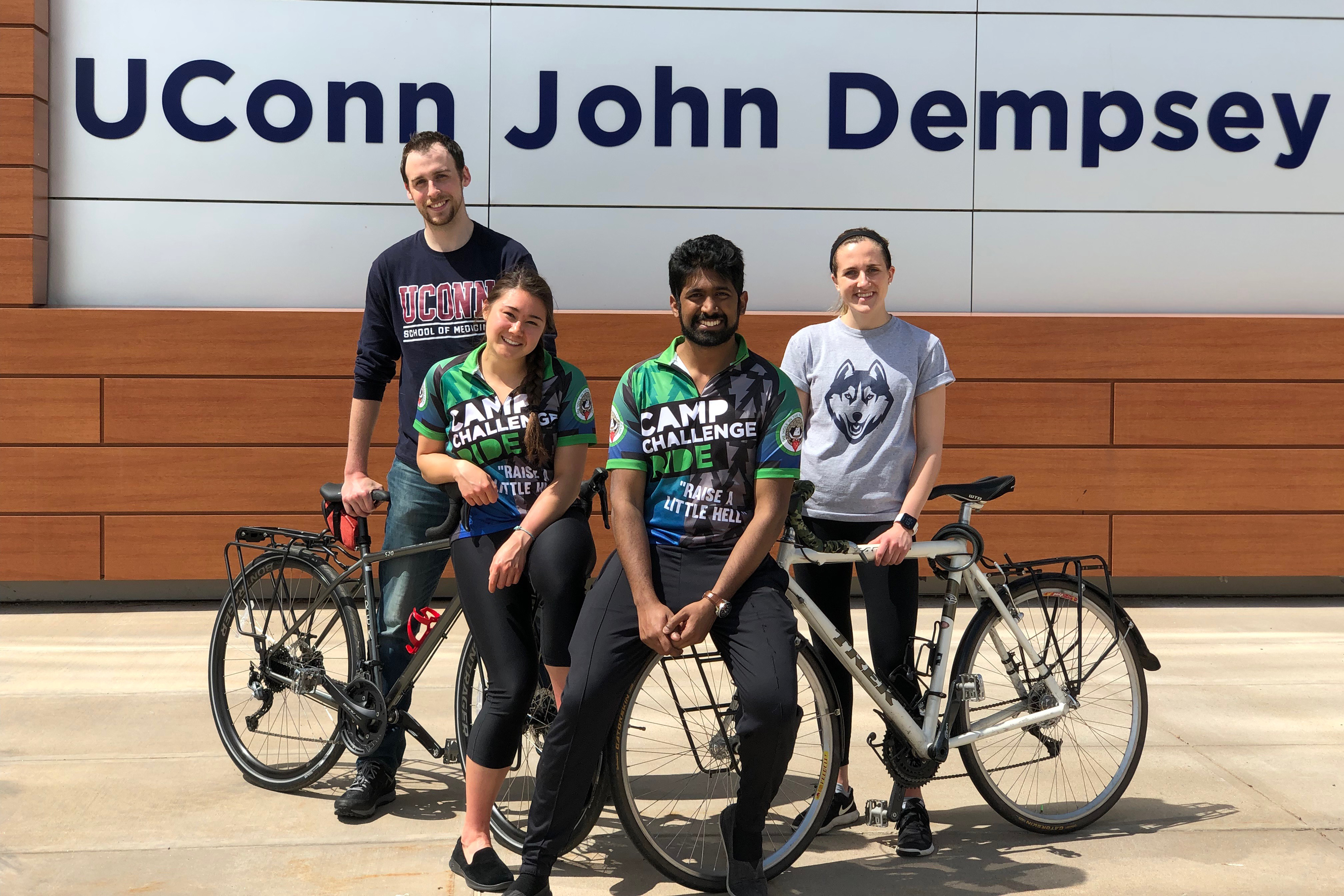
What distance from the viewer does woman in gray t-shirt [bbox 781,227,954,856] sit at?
353cm

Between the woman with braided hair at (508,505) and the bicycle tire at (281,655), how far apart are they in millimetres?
754

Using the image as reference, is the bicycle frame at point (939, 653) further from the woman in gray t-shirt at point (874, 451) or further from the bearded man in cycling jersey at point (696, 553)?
the bearded man in cycling jersey at point (696, 553)

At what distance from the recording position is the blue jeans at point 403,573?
379cm

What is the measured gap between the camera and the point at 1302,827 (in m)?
3.70

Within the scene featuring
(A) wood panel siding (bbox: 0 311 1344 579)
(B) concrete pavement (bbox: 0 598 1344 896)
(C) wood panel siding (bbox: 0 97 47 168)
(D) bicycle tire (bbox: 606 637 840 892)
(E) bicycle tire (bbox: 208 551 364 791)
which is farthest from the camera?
(A) wood panel siding (bbox: 0 311 1344 579)

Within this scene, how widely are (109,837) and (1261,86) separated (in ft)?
23.0

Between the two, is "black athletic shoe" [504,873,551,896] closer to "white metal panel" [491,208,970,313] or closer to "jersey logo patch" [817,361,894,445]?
"jersey logo patch" [817,361,894,445]

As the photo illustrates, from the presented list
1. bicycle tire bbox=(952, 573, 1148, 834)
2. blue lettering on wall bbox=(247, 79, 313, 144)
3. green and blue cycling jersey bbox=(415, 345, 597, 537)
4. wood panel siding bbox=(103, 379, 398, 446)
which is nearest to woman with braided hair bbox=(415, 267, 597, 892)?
green and blue cycling jersey bbox=(415, 345, 597, 537)

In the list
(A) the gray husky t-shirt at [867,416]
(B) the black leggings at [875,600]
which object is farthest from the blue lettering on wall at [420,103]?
(B) the black leggings at [875,600]

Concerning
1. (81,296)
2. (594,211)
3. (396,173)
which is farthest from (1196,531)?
(81,296)

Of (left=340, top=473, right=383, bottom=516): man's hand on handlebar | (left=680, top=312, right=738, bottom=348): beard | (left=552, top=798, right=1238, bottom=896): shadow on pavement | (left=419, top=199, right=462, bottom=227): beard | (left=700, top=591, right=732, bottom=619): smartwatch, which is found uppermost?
(left=419, top=199, right=462, bottom=227): beard

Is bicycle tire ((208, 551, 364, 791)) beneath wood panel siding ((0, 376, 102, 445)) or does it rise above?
beneath

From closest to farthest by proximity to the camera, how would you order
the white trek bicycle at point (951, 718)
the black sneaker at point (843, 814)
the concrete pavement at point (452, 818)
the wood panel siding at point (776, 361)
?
the white trek bicycle at point (951, 718) → the concrete pavement at point (452, 818) → the black sneaker at point (843, 814) → the wood panel siding at point (776, 361)

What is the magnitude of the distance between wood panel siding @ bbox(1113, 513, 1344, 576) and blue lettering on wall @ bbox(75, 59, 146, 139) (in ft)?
19.7
